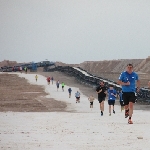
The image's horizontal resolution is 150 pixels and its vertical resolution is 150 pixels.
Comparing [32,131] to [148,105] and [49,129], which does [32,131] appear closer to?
[49,129]

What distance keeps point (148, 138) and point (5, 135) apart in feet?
8.85

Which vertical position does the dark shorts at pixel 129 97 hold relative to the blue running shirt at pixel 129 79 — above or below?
below

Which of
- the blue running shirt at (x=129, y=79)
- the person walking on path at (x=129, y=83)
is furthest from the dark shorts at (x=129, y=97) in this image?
the blue running shirt at (x=129, y=79)

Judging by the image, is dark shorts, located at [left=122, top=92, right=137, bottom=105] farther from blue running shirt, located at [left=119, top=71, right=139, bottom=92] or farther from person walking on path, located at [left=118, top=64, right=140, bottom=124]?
blue running shirt, located at [left=119, top=71, right=139, bottom=92]

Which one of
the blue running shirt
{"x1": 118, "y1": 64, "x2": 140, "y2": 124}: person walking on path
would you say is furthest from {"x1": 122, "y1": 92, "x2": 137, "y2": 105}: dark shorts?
the blue running shirt

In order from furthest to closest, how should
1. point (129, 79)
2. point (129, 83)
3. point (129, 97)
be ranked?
point (129, 97) < point (129, 79) < point (129, 83)

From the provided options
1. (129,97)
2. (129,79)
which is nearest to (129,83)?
(129,79)

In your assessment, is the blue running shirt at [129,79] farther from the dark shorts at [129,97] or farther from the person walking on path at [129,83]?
the dark shorts at [129,97]

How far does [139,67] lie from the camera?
144125mm

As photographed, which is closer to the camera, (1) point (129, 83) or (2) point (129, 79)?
(1) point (129, 83)

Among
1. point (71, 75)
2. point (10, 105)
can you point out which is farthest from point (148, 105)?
point (71, 75)

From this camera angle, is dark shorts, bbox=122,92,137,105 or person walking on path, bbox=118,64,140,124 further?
dark shorts, bbox=122,92,137,105

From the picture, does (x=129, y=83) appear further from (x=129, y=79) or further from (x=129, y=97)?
(x=129, y=97)

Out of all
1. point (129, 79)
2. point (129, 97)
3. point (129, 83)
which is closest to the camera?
point (129, 83)
